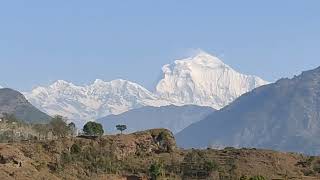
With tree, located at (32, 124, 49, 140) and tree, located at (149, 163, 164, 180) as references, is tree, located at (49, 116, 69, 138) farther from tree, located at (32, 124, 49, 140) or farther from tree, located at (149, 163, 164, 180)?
tree, located at (149, 163, 164, 180)

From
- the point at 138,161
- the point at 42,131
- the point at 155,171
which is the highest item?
the point at 42,131

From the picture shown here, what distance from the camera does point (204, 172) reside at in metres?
140

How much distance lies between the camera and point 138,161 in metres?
144

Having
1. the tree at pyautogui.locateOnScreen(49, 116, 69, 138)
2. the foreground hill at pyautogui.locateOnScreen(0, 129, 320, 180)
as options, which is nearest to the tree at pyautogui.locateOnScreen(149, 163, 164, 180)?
the foreground hill at pyautogui.locateOnScreen(0, 129, 320, 180)

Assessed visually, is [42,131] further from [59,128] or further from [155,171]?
[155,171]

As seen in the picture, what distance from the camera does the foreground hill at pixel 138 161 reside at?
130 meters

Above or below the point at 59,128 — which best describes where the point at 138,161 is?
below

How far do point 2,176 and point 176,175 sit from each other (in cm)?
3436

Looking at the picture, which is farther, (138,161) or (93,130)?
(93,130)

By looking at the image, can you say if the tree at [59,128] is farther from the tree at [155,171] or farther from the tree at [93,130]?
the tree at [155,171]

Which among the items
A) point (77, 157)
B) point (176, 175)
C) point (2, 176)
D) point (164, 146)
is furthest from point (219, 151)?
point (2, 176)

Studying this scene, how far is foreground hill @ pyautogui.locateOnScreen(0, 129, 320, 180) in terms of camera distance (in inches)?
5118

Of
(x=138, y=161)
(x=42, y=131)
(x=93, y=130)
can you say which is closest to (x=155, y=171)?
(x=138, y=161)

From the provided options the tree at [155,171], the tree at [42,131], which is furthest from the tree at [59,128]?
the tree at [155,171]
